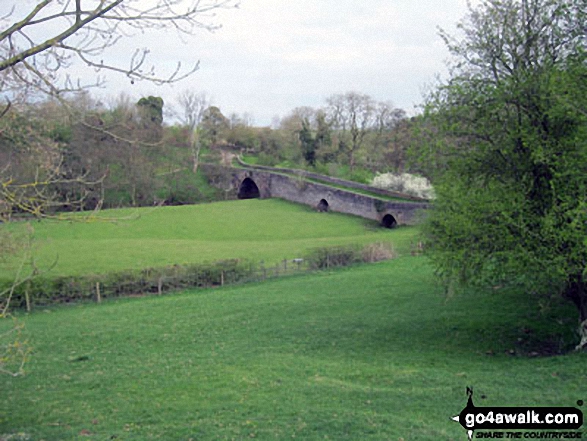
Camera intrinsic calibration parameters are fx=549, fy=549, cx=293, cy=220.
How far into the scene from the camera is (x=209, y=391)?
32.2 ft

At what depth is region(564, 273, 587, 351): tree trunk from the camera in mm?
11469

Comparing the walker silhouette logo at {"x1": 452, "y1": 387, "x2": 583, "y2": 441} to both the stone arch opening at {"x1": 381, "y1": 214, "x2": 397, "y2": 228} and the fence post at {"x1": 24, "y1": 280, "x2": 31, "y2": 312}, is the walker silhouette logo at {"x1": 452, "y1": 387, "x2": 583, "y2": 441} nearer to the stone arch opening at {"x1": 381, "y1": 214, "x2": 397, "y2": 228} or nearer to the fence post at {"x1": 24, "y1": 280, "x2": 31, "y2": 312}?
the fence post at {"x1": 24, "y1": 280, "x2": 31, "y2": 312}

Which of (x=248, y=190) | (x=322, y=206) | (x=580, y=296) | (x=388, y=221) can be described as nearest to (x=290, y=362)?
(x=580, y=296)

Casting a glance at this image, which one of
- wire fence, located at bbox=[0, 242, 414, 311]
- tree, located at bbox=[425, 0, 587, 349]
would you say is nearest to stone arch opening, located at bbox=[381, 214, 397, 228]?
wire fence, located at bbox=[0, 242, 414, 311]

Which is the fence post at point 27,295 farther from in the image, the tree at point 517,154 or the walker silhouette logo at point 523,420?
the walker silhouette logo at point 523,420

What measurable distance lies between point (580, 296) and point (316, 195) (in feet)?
131

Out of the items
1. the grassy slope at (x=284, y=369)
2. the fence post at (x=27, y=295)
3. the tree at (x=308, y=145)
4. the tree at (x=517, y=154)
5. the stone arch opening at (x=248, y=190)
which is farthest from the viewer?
the tree at (x=308, y=145)

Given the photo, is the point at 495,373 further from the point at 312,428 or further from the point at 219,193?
the point at 219,193

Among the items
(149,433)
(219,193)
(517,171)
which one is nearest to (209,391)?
(149,433)

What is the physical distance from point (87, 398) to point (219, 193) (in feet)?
173

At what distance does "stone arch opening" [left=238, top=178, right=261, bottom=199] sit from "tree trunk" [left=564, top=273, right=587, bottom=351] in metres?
52.0

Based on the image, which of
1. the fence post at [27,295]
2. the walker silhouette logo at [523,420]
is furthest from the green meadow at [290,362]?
the fence post at [27,295]

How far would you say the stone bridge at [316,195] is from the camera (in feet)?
140

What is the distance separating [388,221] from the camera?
145ft
